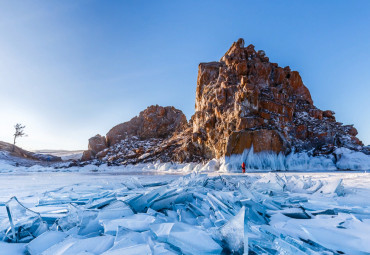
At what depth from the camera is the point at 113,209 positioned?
1619 millimetres

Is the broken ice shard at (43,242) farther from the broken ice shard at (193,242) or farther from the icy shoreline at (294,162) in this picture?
the icy shoreline at (294,162)

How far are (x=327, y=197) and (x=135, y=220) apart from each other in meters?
2.90

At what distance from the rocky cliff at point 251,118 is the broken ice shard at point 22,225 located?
53.7ft

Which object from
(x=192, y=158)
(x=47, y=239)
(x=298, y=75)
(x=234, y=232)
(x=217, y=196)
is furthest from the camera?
(x=298, y=75)

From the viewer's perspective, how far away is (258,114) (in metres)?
19.2

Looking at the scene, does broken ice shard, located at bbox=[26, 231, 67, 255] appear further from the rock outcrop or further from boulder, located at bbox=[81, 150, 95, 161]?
boulder, located at bbox=[81, 150, 95, 161]

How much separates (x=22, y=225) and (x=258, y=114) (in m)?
19.9

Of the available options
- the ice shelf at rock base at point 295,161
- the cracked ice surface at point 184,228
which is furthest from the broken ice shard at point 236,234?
the ice shelf at rock base at point 295,161

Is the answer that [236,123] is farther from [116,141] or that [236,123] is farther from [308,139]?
[116,141]

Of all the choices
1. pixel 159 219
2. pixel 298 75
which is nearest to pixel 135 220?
pixel 159 219

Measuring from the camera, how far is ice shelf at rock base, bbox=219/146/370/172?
587 inches

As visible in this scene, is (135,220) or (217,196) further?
(217,196)

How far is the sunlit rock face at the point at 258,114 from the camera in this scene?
678 inches

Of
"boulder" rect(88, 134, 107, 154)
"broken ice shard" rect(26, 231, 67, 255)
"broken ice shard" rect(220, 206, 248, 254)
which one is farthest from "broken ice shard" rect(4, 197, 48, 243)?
"boulder" rect(88, 134, 107, 154)
